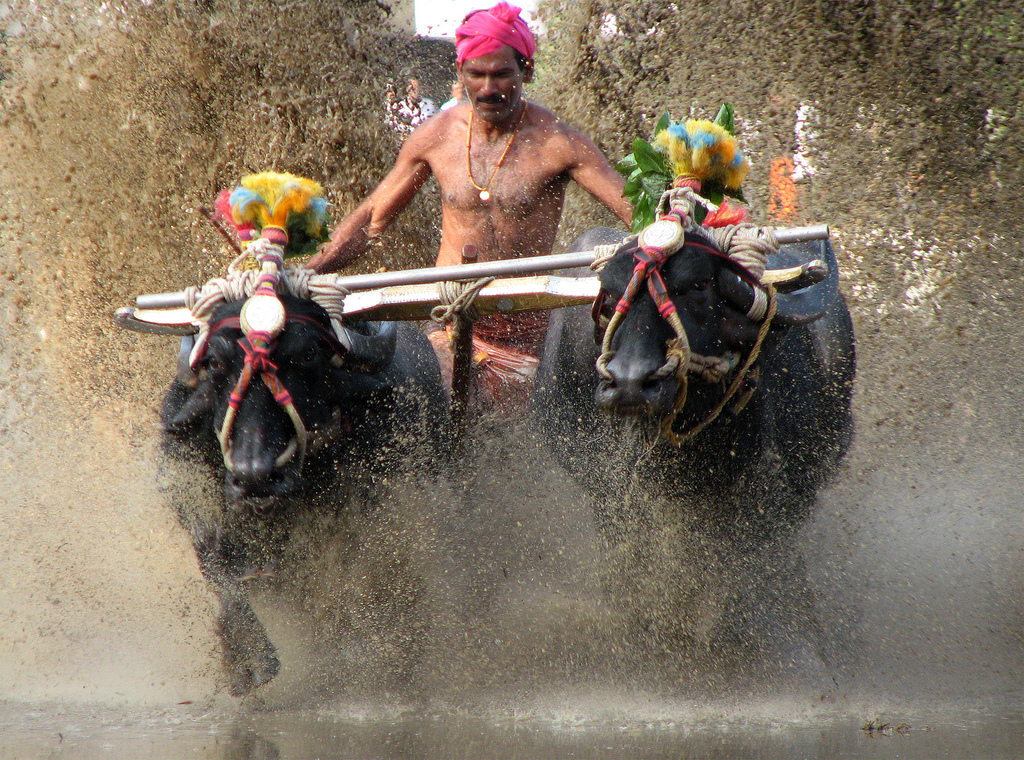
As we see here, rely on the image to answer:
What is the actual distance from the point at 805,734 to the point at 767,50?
389 cm

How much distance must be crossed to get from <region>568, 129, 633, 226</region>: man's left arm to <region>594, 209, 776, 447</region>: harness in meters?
1.19

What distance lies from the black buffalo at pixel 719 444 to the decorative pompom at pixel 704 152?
31 centimetres

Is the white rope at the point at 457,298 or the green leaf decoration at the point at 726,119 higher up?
the green leaf decoration at the point at 726,119

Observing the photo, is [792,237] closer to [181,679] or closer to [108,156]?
[181,679]

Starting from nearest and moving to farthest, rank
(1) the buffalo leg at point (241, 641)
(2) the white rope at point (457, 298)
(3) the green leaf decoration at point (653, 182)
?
1. (3) the green leaf decoration at point (653, 182)
2. (2) the white rope at point (457, 298)
3. (1) the buffalo leg at point (241, 641)

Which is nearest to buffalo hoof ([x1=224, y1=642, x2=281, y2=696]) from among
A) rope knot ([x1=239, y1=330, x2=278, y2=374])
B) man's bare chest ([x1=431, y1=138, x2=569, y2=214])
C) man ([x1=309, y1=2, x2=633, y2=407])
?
man ([x1=309, y1=2, x2=633, y2=407])

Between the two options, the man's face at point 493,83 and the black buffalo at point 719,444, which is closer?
the black buffalo at point 719,444

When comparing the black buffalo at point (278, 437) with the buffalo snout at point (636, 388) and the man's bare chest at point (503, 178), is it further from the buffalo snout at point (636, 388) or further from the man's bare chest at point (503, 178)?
the buffalo snout at point (636, 388)

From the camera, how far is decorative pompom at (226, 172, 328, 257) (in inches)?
128

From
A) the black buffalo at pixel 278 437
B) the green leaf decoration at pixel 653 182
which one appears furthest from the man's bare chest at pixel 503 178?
the green leaf decoration at pixel 653 182

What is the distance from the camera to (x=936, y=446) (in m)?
4.74

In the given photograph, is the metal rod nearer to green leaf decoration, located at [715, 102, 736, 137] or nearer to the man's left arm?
green leaf decoration, located at [715, 102, 736, 137]

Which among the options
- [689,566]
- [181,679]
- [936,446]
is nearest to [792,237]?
[689,566]

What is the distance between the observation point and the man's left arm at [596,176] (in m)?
4.02
